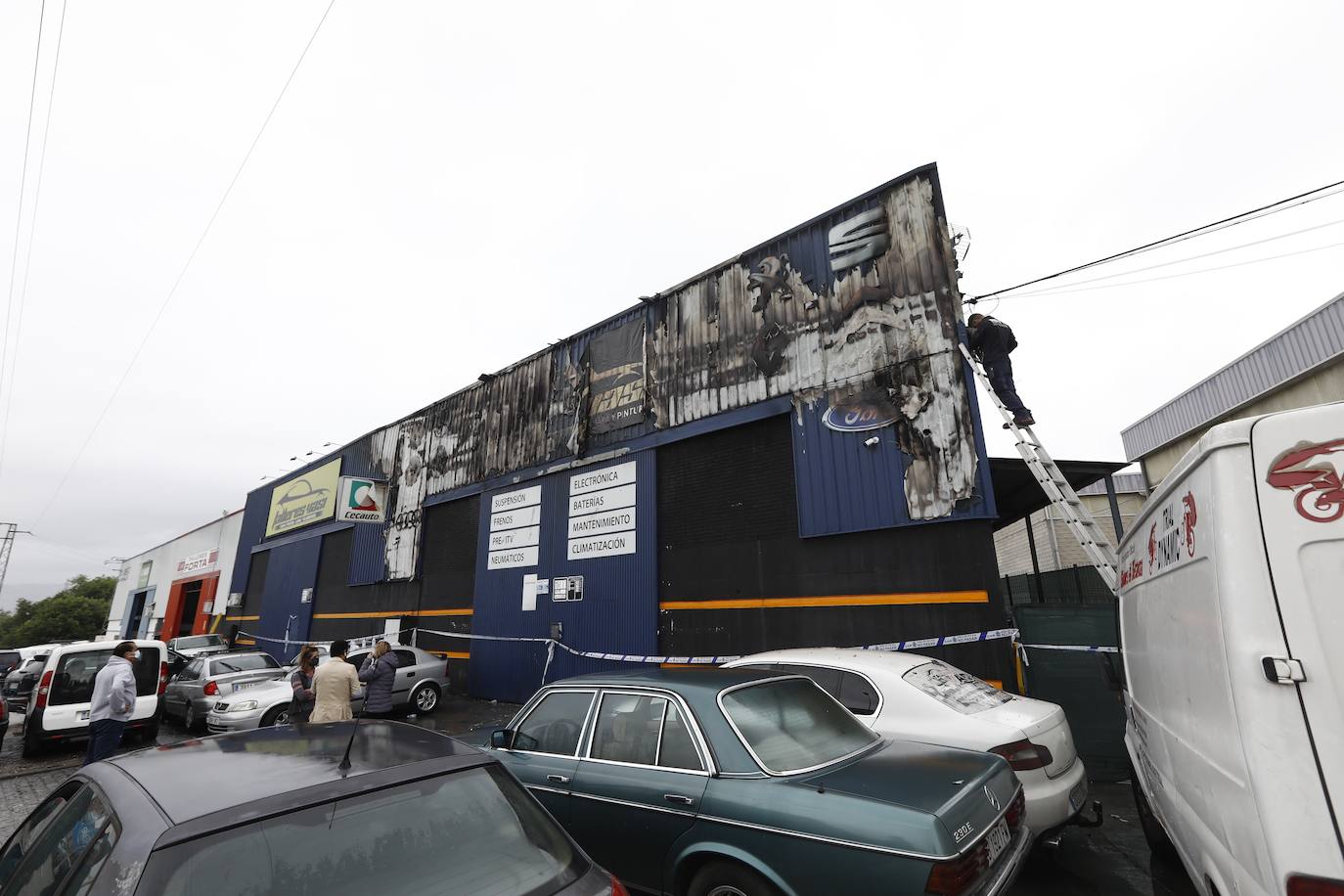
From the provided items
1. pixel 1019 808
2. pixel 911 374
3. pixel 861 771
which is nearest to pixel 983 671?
pixel 911 374

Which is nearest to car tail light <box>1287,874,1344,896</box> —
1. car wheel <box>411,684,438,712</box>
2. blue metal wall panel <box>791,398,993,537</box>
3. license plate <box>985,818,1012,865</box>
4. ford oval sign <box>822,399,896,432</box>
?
license plate <box>985,818,1012,865</box>

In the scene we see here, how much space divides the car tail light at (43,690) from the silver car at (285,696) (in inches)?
85.9

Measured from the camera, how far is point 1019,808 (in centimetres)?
330

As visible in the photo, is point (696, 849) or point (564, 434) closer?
point (696, 849)

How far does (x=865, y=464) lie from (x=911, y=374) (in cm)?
147

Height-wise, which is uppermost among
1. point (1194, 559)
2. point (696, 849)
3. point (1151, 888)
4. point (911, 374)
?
point (911, 374)

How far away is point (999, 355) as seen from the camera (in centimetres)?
845

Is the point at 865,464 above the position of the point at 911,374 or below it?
below

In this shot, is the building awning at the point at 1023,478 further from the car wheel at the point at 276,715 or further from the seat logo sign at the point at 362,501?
the seat logo sign at the point at 362,501

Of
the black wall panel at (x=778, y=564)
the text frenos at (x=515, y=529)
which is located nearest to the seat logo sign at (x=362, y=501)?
the text frenos at (x=515, y=529)

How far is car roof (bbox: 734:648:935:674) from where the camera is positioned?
479 cm

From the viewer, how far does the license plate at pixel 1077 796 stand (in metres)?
4.12

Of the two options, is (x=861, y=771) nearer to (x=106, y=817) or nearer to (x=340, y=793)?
(x=340, y=793)

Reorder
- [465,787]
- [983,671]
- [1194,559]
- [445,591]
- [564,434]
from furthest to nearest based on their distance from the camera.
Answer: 1. [445,591]
2. [564,434]
3. [983,671]
4. [1194,559]
5. [465,787]
